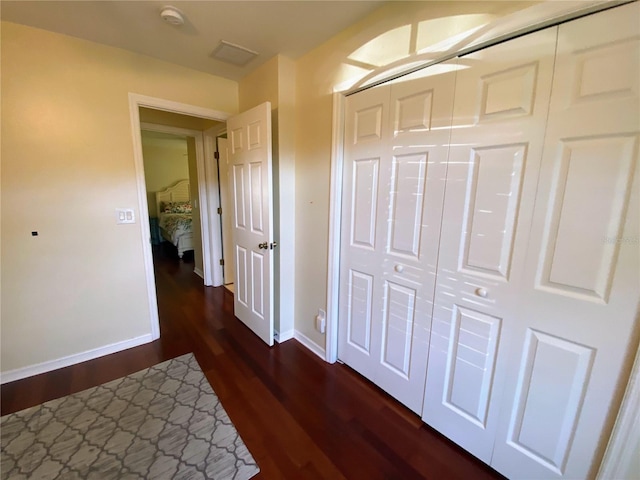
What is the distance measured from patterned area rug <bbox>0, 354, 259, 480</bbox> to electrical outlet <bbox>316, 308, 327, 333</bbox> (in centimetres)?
85

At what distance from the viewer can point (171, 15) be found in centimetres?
151

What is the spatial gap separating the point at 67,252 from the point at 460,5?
2.84m

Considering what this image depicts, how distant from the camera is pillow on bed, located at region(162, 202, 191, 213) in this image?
5.89 meters

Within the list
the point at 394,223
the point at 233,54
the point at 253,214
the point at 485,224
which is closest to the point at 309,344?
the point at 253,214

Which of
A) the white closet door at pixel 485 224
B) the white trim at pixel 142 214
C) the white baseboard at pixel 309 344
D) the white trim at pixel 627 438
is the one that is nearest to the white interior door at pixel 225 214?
the white trim at pixel 142 214

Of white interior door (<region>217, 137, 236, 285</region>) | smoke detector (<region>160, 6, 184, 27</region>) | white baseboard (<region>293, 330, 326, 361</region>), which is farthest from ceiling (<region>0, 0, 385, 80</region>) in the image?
white baseboard (<region>293, 330, 326, 361</region>)

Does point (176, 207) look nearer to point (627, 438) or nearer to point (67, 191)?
point (67, 191)

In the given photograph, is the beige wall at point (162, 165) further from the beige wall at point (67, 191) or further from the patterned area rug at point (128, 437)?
the patterned area rug at point (128, 437)

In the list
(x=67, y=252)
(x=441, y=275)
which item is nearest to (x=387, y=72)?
(x=441, y=275)

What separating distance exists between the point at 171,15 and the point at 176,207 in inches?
205

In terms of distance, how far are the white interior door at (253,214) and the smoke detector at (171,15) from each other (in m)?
0.66

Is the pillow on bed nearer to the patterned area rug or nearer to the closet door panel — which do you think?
the patterned area rug

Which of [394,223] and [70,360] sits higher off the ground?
[394,223]

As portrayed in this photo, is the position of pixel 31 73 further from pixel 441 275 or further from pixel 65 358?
pixel 441 275
